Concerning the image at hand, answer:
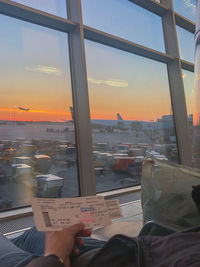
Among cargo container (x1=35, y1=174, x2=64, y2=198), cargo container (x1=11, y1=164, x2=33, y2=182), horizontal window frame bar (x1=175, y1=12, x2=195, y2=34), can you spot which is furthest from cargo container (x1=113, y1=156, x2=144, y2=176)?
horizontal window frame bar (x1=175, y1=12, x2=195, y2=34)

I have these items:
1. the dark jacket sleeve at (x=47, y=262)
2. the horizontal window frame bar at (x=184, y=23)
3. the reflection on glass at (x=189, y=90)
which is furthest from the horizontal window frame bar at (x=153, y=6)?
the dark jacket sleeve at (x=47, y=262)

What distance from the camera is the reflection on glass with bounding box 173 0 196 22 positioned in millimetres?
3779

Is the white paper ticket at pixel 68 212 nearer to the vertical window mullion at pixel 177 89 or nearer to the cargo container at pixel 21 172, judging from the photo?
the cargo container at pixel 21 172

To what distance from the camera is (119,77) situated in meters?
3.01

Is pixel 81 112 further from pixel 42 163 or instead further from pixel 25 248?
pixel 25 248

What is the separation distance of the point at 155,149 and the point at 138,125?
0.59 metres

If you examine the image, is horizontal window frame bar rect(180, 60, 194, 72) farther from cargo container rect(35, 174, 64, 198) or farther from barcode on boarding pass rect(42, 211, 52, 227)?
barcode on boarding pass rect(42, 211, 52, 227)

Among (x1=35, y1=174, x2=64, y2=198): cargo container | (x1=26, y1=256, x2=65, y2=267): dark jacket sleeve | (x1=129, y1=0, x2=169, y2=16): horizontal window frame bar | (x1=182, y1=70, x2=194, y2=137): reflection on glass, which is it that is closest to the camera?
(x1=26, y1=256, x2=65, y2=267): dark jacket sleeve

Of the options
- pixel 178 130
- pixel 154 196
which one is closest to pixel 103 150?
pixel 178 130

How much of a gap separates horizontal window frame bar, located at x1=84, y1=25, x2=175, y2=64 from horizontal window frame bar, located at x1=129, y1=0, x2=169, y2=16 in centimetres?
86

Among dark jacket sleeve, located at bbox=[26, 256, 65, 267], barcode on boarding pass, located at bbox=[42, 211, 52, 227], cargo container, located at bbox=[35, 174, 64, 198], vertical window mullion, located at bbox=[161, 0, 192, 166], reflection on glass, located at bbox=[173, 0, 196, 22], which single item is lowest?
cargo container, located at bbox=[35, 174, 64, 198]

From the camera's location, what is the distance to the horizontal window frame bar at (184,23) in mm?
3736

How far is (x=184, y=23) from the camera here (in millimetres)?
3871

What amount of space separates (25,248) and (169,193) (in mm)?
704
